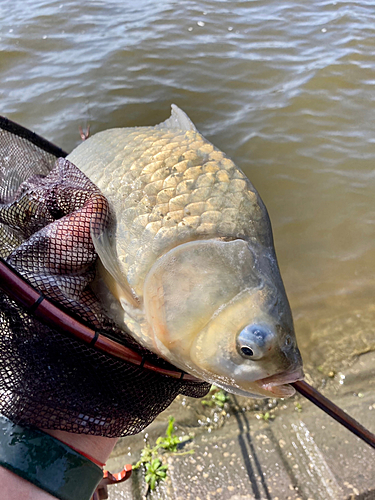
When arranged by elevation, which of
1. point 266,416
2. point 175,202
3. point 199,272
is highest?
point 175,202

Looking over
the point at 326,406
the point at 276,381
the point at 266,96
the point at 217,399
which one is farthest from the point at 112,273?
the point at 266,96

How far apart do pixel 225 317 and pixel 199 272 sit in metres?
0.21

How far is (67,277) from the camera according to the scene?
1.49m

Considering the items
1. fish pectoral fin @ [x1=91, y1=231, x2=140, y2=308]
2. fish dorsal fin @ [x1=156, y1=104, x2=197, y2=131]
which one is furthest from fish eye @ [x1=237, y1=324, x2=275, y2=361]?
fish dorsal fin @ [x1=156, y1=104, x2=197, y2=131]

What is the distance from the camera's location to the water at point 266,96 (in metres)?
4.27

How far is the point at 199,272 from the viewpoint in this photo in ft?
5.03

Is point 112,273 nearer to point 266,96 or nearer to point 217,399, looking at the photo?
point 217,399

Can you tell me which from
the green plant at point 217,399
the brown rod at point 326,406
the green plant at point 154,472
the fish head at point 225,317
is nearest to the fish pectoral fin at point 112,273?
the fish head at point 225,317

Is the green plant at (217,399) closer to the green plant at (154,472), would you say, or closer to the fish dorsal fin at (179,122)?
the green plant at (154,472)

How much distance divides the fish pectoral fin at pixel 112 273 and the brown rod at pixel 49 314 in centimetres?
34

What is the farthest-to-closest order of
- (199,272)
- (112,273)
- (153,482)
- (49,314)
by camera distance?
1. (153,482)
2. (112,273)
3. (199,272)
4. (49,314)

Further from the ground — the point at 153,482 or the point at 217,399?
the point at 153,482

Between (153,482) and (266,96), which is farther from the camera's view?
(266,96)

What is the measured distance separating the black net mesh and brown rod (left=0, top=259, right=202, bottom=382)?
0.14 feet
